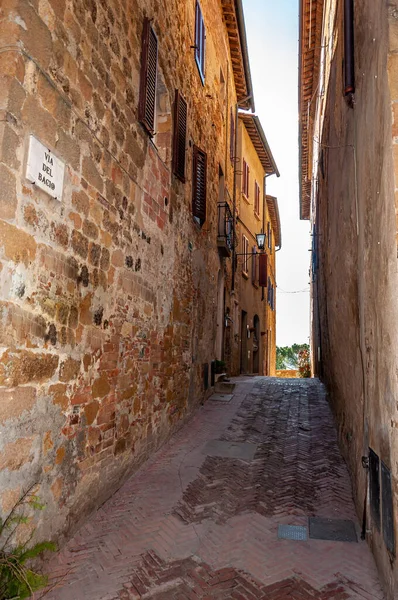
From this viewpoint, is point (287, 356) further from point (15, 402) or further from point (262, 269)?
point (15, 402)

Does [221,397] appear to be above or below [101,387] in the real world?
below

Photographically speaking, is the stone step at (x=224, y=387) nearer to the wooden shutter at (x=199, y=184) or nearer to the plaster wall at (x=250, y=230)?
the wooden shutter at (x=199, y=184)

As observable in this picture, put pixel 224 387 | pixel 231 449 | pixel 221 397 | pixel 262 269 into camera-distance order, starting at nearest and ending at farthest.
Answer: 1. pixel 231 449
2. pixel 221 397
3. pixel 224 387
4. pixel 262 269

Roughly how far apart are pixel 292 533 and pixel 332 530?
0.36m

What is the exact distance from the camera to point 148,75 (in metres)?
5.64

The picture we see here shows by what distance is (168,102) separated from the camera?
270 inches

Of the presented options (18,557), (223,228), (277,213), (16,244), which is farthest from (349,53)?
(277,213)

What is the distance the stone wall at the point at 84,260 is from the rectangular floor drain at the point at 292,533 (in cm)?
171

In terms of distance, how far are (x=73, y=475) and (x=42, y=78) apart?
3117mm

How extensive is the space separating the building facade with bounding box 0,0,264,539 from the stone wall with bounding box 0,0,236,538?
15mm

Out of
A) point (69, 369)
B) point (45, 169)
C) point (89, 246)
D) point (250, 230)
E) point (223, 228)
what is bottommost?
point (69, 369)

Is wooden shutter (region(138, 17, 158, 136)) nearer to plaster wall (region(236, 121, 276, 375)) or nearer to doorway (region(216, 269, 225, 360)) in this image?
doorway (region(216, 269, 225, 360))

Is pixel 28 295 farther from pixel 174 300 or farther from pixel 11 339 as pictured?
pixel 174 300

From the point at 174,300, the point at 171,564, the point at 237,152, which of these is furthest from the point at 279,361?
the point at 171,564
